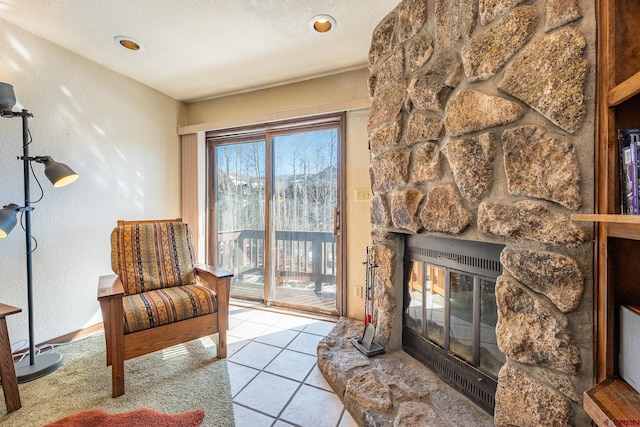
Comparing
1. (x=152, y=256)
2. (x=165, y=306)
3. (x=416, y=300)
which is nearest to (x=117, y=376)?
(x=165, y=306)

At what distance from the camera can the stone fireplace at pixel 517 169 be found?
877mm

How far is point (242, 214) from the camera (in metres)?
3.22

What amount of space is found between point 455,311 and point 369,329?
0.61 m

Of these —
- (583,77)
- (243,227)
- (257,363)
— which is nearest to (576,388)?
(583,77)

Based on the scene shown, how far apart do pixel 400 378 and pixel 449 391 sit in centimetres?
24

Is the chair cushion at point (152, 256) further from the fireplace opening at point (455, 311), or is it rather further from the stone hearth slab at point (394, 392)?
the fireplace opening at point (455, 311)

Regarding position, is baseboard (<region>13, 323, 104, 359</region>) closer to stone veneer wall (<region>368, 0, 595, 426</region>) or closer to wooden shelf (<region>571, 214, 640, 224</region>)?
stone veneer wall (<region>368, 0, 595, 426</region>)

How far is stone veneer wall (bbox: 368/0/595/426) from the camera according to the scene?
0.88 m

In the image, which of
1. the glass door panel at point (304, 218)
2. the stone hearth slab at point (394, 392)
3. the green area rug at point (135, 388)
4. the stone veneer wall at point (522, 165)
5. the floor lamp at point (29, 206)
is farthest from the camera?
the glass door panel at point (304, 218)

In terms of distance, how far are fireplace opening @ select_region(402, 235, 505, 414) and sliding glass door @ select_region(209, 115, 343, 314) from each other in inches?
38.7

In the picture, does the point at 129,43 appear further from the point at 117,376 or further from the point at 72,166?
the point at 117,376

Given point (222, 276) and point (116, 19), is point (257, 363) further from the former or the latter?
point (116, 19)

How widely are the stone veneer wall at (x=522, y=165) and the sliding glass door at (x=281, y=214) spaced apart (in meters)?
1.38

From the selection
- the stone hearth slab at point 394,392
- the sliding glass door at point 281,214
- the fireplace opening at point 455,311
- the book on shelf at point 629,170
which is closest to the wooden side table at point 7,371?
the stone hearth slab at point 394,392
